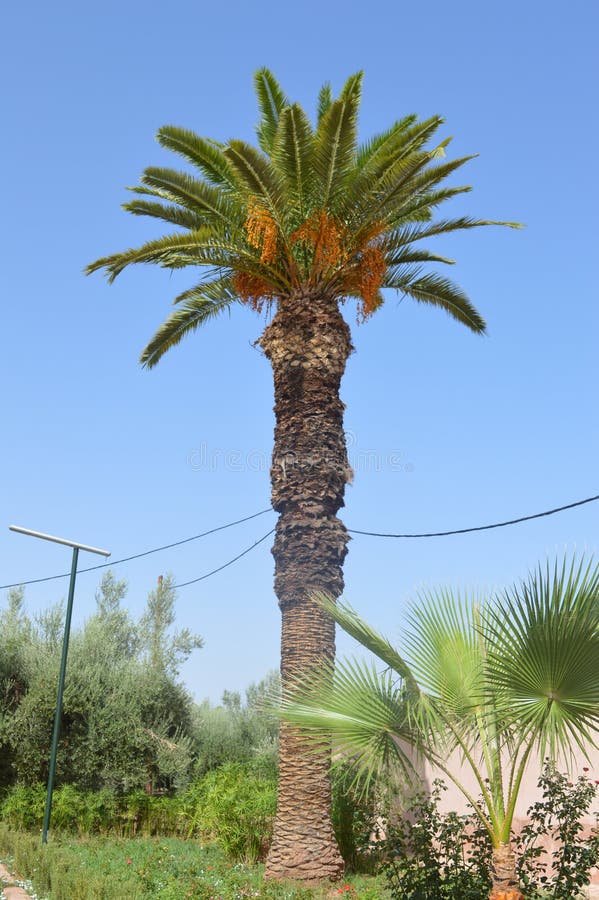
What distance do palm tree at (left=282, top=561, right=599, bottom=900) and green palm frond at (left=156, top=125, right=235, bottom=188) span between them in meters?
8.47

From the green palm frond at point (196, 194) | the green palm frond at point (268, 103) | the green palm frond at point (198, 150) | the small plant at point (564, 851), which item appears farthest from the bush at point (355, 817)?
the green palm frond at point (268, 103)

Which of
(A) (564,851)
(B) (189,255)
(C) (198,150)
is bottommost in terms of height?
(A) (564,851)

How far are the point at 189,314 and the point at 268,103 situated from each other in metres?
4.25

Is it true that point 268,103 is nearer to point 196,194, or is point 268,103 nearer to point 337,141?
point 196,194

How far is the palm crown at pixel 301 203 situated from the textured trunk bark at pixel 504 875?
892 centimetres

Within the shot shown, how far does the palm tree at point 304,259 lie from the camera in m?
11.7

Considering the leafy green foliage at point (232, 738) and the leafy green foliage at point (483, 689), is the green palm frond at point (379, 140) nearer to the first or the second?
the leafy green foliage at point (483, 689)

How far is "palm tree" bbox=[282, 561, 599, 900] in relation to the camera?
20.5ft

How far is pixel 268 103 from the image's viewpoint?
14227 millimetres

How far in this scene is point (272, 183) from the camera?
12250 millimetres

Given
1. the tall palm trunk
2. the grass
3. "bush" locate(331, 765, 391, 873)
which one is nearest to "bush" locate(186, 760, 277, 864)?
the grass

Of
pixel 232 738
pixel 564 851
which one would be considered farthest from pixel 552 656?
pixel 232 738

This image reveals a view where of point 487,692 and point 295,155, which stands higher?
point 295,155

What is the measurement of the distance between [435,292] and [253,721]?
46.4 ft
